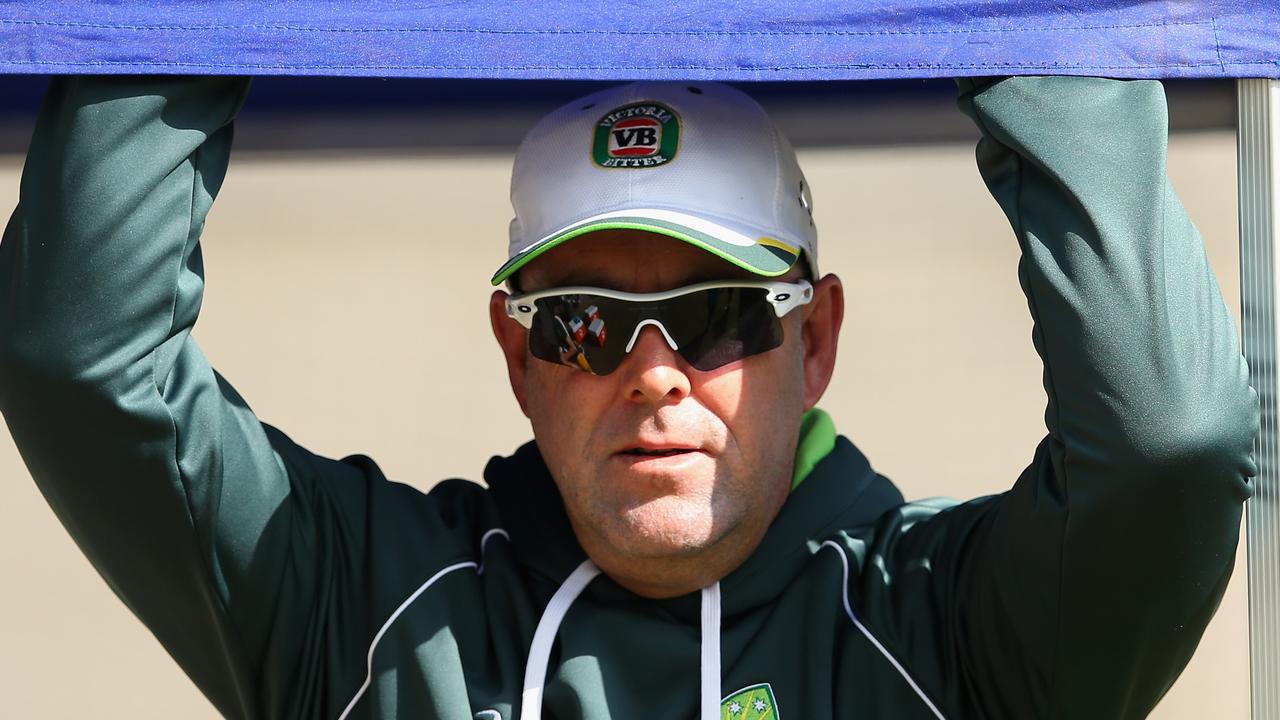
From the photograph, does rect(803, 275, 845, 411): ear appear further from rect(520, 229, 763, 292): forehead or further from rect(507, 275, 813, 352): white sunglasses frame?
rect(520, 229, 763, 292): forehead

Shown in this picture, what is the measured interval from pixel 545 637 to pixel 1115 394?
2.54ft

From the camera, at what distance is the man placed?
170cm

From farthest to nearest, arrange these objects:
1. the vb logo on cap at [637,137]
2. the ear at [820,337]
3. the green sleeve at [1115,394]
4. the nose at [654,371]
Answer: the ear at [820,337] → the vb logo on cap at [637,137] → the nose at [654,371] → the green sleeve at [1115,394]

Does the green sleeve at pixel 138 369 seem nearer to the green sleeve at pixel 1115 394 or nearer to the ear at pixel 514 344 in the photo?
the ear at pixel 514 344

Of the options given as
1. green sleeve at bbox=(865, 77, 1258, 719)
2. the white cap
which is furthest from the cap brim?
green sleeve at bbox=(865, 77, 1258, 719)

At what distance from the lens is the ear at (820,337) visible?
2.21 meters

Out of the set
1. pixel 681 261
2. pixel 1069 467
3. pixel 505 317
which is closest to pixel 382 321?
pixel 505 317

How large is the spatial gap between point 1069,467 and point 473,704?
769mm

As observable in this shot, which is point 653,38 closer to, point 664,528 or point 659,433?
point 659,433

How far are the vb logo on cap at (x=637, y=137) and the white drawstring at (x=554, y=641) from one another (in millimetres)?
514

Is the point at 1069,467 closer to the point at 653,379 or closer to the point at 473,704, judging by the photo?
the point at 653,379

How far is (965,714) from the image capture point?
196 cm

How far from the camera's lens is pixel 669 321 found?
6.42 ft

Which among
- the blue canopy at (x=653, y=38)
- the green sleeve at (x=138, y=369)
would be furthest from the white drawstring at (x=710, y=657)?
the blue canopy at (x=653, y=38)
